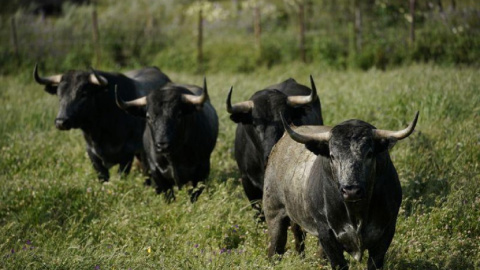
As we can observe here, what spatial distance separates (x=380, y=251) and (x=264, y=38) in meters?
13.7

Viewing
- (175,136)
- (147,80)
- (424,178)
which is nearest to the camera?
(424,178)

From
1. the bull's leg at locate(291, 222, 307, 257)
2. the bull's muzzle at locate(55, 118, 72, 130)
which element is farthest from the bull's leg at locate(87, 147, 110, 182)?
the bull's leg at locate(291, 222, 307, 257)

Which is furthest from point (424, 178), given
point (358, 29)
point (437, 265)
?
point (358, 29)

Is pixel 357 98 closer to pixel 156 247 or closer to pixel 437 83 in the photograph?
pixel 437 83

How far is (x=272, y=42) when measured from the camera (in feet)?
58.5

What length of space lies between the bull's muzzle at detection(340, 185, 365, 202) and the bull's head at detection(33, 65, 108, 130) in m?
5.16

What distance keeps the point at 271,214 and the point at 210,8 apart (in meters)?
16.9

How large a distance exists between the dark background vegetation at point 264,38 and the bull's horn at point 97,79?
25.7ft

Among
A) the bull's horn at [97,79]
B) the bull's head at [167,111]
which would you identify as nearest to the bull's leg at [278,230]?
the bull's head at [167,111]

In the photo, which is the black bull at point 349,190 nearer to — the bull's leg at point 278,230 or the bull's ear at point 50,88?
the bull's leg at point 278,230

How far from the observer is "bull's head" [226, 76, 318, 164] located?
711cm

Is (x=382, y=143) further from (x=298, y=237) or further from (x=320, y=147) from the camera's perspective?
(x=298, y=237)

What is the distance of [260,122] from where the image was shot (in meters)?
7.21

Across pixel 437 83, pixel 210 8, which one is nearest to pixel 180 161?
pixel 437 83
